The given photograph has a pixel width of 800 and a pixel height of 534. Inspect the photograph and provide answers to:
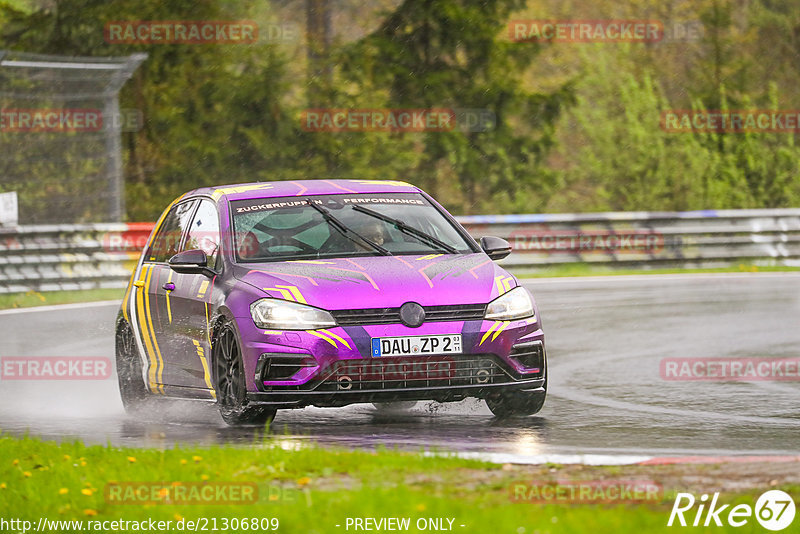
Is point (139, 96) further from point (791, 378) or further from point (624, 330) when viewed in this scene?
point (791, 378)

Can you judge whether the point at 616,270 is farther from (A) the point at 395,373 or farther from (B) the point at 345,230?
(A) the point at 395,373

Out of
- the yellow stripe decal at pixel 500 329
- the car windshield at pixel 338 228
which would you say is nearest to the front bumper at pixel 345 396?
the yellow stripe decal at pixel 500 329

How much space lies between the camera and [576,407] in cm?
1038

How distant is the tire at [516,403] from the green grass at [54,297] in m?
11.5

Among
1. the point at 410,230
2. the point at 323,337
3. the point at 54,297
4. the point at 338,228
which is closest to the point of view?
the point at 323,337

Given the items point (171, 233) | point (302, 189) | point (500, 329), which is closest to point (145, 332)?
point (171, 233)

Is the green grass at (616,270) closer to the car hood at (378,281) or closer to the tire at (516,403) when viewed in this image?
the tire at (516,403)

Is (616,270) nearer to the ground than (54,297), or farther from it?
nearer to the ground

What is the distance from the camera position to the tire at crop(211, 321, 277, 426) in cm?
905

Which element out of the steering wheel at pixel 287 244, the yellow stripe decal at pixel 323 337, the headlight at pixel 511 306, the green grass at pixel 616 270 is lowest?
the green grass at pixel 616 270

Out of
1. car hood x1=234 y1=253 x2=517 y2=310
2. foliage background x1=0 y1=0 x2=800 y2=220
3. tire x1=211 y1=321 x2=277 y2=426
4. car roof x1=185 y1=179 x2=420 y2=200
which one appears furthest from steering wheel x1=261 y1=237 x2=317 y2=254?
foliage background x1=0 y1=0 x2=800 y2=220

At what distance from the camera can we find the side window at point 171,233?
11.0m

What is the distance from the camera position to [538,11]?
43.1m

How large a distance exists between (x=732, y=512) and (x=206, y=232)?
17.6 feet
